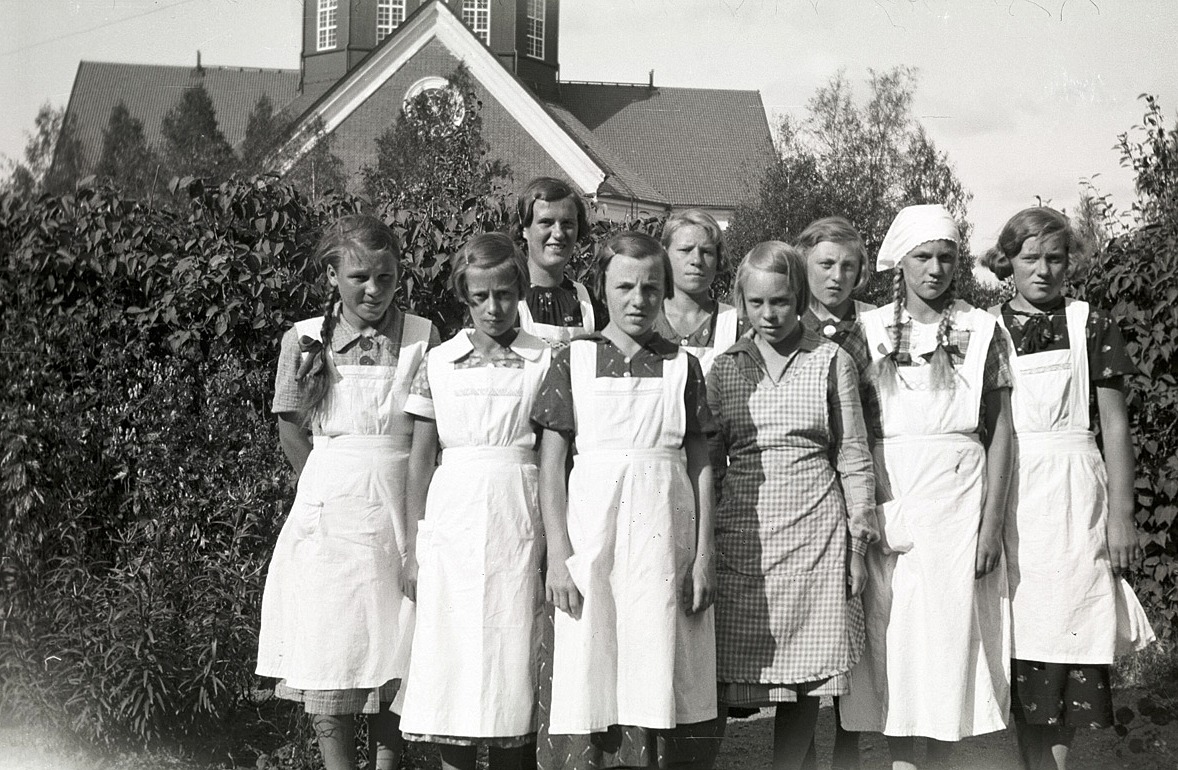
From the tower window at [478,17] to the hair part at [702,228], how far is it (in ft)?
64.5

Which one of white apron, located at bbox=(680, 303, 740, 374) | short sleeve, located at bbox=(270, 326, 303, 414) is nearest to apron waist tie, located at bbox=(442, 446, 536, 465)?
short sleeve, located at bbox=(270, 326, 303, 414)

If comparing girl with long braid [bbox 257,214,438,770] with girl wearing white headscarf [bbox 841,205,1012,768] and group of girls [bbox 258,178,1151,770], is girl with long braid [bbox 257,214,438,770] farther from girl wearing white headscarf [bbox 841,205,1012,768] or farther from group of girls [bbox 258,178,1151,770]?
girl wearing white headscarf [bbox 841,205,1012,768]

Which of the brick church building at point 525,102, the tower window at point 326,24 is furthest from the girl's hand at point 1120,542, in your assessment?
the tower window at point 326,24

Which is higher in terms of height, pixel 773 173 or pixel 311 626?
pixel 773 173

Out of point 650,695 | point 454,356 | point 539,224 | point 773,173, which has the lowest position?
point 650,695

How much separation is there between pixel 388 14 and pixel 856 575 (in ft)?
71.4

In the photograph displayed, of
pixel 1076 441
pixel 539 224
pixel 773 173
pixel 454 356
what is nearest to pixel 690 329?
pixel 539 224

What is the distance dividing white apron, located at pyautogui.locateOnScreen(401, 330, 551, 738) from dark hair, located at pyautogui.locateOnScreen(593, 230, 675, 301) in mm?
405

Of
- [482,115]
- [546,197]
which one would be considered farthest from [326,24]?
[546,197]

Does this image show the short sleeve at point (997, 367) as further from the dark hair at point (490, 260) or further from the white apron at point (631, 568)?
the dark hair at point (490, 260)

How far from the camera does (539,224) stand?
4.13 meters

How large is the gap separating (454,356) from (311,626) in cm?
95

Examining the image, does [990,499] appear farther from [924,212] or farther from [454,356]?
[454,356]

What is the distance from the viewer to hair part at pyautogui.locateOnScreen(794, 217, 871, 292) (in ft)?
14.4
